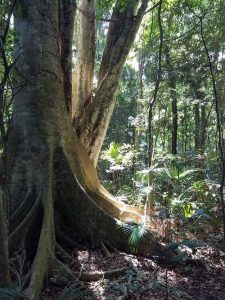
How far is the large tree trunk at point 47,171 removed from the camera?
195 inches

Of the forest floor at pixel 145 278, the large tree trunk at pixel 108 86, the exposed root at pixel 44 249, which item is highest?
the large tree trunk at pixel 108 86

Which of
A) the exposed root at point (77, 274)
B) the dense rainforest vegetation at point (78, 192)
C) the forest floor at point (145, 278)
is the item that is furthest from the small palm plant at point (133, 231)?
the exposed root at point (77, 274)

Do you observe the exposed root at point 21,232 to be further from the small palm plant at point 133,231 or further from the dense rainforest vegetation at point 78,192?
the small palm plant at point 133,231

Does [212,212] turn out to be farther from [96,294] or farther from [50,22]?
[50,22]

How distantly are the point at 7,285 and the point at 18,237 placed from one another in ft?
5.29

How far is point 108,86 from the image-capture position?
784 cm

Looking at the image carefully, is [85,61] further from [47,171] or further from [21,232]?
[21,232]

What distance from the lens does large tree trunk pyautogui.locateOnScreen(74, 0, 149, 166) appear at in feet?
25.4

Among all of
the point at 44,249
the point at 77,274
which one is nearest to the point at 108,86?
the point at 44,249

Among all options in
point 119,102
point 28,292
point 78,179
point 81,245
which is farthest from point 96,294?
point 119,102

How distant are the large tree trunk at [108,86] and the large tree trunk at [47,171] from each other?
1525 millimetres

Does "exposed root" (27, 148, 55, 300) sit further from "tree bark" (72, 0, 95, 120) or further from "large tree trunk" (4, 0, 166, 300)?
"tree bark" (72, 0, 95, 120)

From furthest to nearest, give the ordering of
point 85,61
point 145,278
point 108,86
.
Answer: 1. point 85,61
2. point 108,86
3. point 145,278

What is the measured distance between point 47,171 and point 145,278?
77.8 inches
